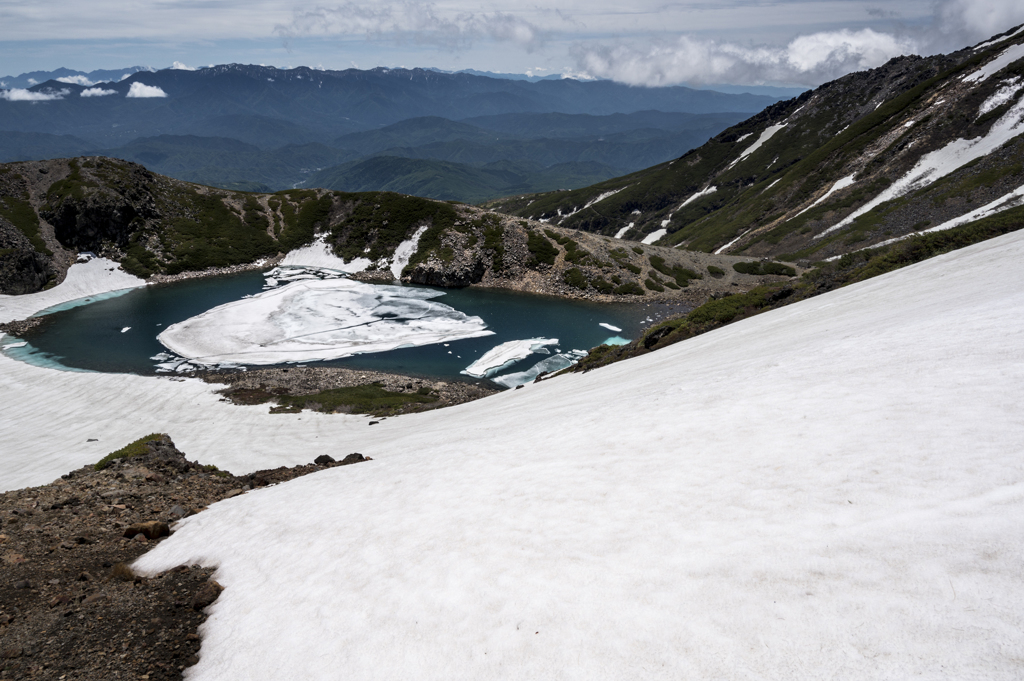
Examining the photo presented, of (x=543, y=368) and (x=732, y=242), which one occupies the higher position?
(x=732, y=242)

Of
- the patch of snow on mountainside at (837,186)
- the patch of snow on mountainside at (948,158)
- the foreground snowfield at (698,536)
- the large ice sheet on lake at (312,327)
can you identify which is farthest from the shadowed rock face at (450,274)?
the foreground snowfield at (698,536)

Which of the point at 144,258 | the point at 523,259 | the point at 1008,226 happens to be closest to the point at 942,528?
the point at 1008,226

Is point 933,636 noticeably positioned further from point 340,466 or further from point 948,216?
point 948,216

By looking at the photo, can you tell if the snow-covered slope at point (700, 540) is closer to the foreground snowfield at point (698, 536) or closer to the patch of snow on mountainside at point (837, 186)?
the foreground snowfield at point (698, 536)

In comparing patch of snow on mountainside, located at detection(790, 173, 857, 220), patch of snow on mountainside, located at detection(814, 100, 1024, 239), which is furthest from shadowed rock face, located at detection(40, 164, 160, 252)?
patch of snow on mountainside, located at detection(790, 173, 857, 220)

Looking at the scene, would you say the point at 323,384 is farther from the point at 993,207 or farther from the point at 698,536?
the point at 993,207

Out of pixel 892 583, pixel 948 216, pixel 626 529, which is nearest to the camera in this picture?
pixel 892 583

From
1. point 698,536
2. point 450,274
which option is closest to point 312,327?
point 450,274
